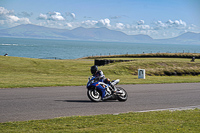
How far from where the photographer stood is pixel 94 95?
13.5 metres

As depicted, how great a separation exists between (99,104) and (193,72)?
2719 cm

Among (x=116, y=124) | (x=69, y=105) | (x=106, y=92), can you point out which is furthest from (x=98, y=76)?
(x=116, y=124)

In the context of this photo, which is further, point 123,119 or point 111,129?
point 123,119

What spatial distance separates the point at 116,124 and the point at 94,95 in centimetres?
506

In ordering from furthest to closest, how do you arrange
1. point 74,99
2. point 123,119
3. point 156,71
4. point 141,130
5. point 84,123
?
point 156,71 → point 74,99 → point 123,119 → point 84,123 → point 141,130

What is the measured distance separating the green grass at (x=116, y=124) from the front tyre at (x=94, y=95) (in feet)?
11.6

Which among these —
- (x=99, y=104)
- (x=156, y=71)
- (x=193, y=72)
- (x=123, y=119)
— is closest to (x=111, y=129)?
(x=123, y=119)

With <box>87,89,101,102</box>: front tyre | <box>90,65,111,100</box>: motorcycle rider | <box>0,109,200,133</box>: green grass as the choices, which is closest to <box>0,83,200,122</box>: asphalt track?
<box>87,89,101,102</box>: front tyre

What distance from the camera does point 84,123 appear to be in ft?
28.0

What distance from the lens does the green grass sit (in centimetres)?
769

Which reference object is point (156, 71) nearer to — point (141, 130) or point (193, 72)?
point (193, 72)

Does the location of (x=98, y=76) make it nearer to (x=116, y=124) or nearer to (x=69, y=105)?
(x=69, y=105)

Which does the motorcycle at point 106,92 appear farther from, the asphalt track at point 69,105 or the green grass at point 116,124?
the green grass at point 116,124

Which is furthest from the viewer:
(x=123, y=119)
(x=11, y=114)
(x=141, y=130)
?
→ (x=11, y=114)
